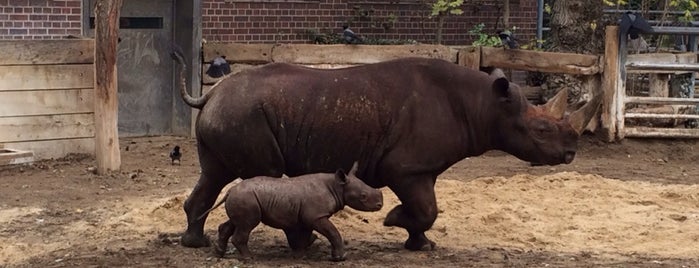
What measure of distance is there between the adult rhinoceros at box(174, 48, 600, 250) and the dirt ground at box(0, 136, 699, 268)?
533 mm

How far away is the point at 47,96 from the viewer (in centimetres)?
1349

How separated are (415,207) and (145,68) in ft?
29.6

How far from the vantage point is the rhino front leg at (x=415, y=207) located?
862cm

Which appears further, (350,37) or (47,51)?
(350,37)

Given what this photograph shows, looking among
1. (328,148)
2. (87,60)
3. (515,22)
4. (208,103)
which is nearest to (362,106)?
(328,148)

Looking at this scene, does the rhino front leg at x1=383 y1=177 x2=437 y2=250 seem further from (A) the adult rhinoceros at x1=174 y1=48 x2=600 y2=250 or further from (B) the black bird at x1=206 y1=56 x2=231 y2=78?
(B) the black bird at x1=206 y1=56 x2=231 y2=78

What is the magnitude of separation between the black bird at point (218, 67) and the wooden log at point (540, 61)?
11.2 feet

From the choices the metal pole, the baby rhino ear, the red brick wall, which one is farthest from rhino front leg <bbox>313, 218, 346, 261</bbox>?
the metal pole

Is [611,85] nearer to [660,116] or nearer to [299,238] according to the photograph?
[660,116]

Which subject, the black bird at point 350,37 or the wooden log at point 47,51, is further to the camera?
the black bird at point 350,37

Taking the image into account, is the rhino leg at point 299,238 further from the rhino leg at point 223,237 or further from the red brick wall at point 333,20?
the red brick wall at point 333,20

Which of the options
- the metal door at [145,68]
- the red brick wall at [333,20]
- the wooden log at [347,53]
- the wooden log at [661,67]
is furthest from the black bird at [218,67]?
the wooden log at [661,67]

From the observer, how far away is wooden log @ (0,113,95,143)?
13.3m

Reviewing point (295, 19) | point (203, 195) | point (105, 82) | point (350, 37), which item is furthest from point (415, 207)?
point (295, 19)
